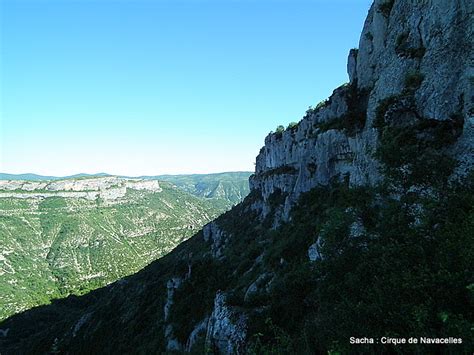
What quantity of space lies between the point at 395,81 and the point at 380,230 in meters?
15.5

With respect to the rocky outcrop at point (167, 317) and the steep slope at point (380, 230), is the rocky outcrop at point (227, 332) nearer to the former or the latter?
the steep slope at point (380, 230)

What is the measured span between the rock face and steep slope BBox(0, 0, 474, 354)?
0.10 meters

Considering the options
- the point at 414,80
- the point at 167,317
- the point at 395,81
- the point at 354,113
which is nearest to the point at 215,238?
the point at 167,317

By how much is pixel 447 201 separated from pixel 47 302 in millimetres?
203776

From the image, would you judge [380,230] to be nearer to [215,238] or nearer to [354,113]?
[354,113]

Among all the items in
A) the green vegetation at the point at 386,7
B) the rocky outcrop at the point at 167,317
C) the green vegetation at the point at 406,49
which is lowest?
the rocky outcrop at the point at 167,317

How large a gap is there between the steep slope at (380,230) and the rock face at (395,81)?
0.33 ft

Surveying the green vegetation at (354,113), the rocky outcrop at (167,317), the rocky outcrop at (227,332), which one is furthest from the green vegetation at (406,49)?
the rocky outcrop at (167,317)

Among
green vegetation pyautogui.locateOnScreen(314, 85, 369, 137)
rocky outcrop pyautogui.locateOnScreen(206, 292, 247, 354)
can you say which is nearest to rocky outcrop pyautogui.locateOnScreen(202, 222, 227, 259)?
green vegetation pyautogui.locateOnScreen(314, 85, 369, 137)

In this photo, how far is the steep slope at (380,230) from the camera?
768cm

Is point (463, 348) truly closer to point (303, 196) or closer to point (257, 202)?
point (303, 196)

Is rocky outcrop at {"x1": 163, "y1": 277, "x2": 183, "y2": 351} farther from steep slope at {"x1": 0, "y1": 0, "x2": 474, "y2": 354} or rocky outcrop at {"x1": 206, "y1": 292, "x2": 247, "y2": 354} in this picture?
rocky outcrop at {"x1": 206, "y1": 292, "x2": 247, "y2": 354}

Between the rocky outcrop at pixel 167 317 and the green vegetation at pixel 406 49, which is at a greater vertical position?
the green vegetation at pixel 406 49

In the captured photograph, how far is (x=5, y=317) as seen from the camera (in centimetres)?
15062
